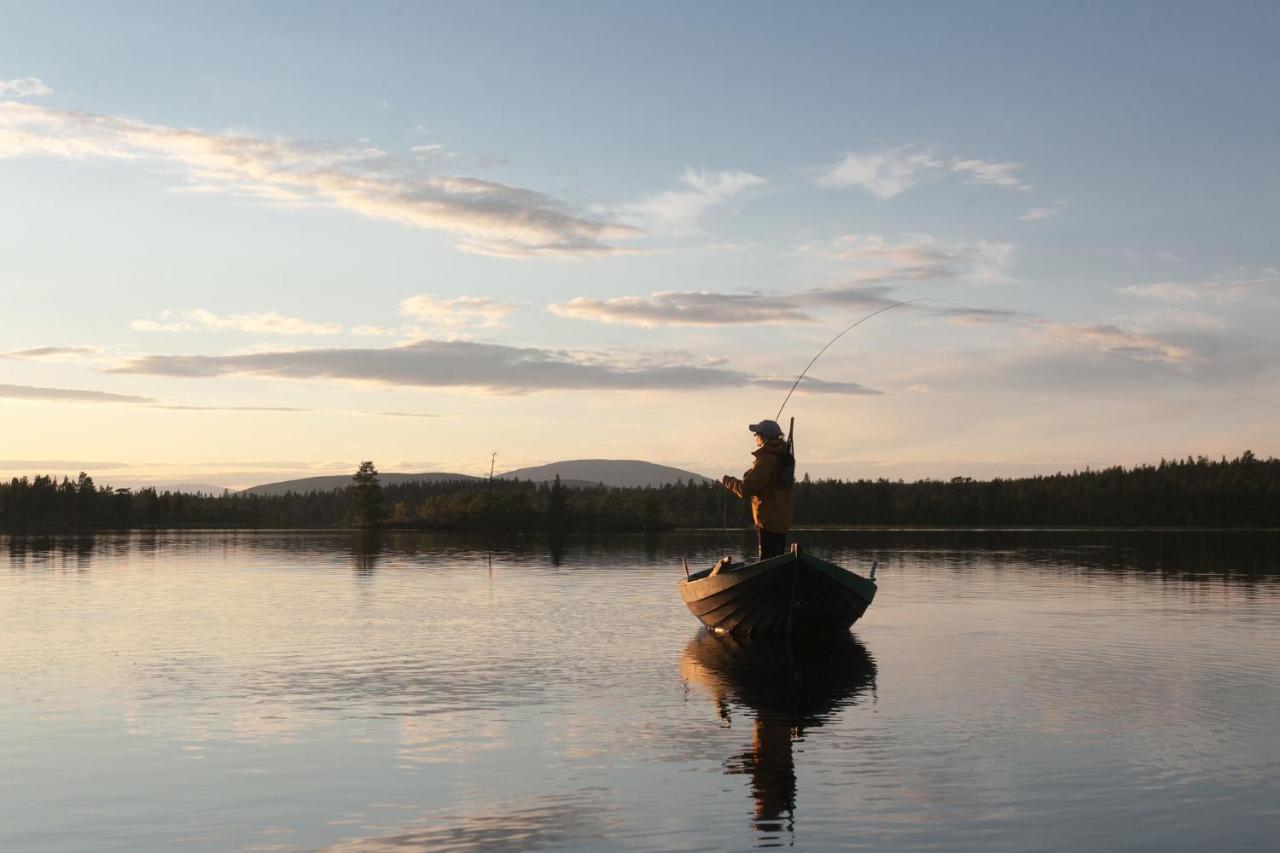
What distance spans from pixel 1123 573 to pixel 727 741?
5387cm

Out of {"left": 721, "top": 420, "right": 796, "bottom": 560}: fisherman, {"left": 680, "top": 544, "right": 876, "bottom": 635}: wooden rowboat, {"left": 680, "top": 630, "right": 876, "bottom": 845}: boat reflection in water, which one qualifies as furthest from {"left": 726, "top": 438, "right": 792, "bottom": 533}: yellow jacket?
{"left": 680, "top": 630, "right": 876, "bottom": 845}: boat reflection in water

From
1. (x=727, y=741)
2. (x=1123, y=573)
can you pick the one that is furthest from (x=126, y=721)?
(x=1123, y=573)

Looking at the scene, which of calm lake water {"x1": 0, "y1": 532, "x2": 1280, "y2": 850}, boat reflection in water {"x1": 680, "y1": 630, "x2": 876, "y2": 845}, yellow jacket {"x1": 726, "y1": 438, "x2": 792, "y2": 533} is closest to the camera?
calm lake water {"x1": 0, "y1": 532, "x2": 1280, "y2": 850}

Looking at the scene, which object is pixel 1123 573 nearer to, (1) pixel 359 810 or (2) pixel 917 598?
(2) pixel 917 598

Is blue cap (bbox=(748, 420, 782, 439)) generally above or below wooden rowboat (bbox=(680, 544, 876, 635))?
above

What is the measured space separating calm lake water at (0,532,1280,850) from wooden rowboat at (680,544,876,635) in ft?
3.20

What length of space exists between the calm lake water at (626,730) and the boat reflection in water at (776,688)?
10 cm

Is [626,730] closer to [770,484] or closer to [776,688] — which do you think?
[776,688]

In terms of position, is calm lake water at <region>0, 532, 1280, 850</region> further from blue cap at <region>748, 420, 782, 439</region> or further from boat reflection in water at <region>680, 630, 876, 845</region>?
blue cap at <region>748, 420, 782, 439</region>

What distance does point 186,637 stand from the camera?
112 ft

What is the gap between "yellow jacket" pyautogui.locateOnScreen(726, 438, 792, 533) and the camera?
32.5m

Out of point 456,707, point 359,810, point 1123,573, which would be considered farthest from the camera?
point 1123,573

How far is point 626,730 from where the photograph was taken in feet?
65.8

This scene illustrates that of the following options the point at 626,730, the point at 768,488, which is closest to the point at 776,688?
the point at 626,730
